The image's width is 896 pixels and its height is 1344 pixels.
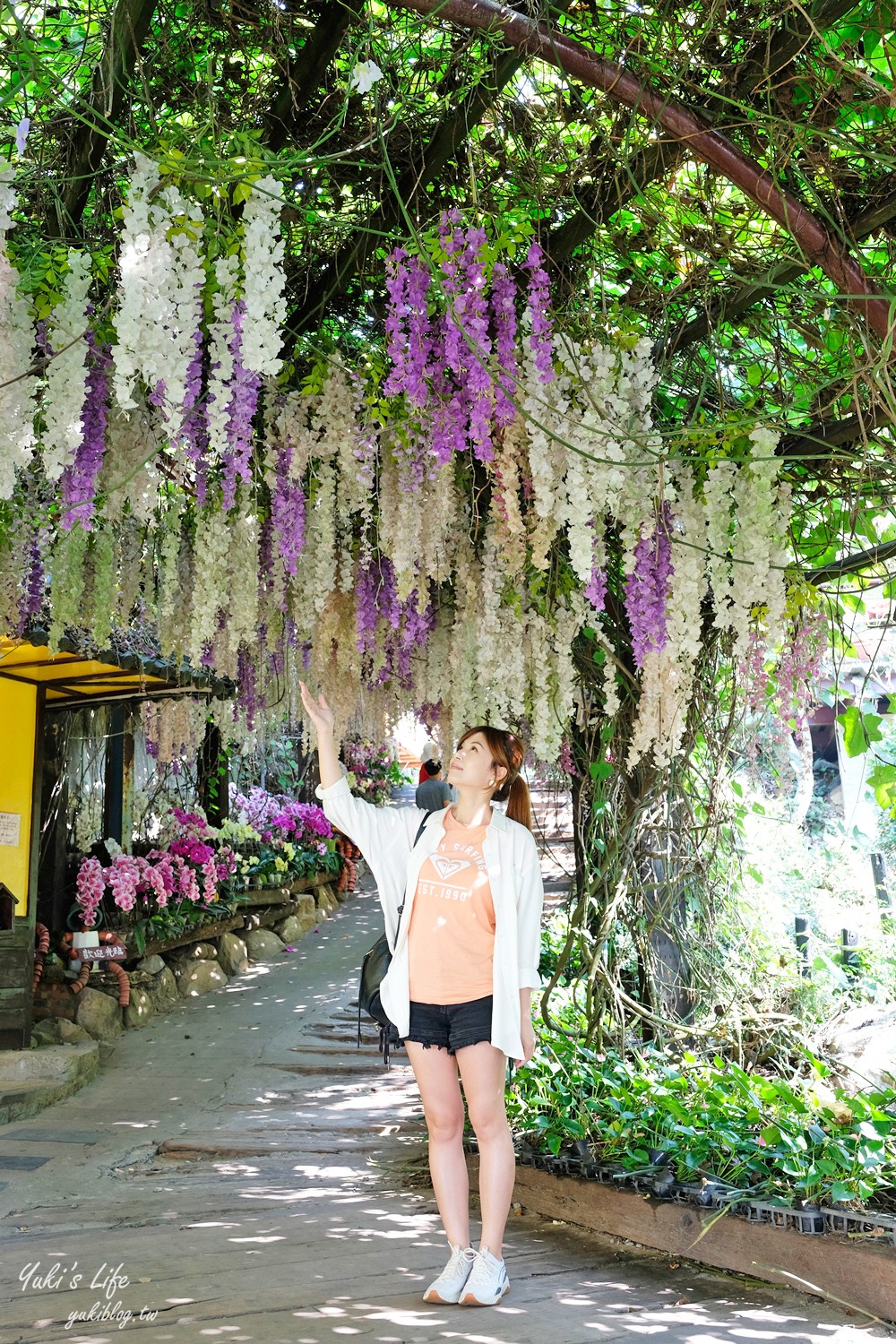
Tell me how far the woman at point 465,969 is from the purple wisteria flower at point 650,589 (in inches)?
23.3

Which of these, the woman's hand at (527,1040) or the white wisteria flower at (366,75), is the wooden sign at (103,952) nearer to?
the woman's hand at (527,1040)

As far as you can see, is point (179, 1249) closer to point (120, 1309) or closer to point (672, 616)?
point (120, 1309)

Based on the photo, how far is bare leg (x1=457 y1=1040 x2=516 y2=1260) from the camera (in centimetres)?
231

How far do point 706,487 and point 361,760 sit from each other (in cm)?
983

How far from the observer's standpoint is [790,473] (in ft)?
11.1

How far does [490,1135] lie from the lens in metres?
2.34

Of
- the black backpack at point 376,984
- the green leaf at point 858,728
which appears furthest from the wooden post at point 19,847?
the green leaf at point 858,728

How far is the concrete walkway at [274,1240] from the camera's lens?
7.26 ft

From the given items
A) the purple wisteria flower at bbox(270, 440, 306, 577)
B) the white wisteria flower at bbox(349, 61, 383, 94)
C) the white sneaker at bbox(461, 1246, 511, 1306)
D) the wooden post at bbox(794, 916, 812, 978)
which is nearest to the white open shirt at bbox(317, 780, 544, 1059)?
the white sneaker at bbox(461, 1246, 511, 1306)

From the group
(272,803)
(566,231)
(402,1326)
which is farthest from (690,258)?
(272,803)

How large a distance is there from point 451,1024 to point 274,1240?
103cm

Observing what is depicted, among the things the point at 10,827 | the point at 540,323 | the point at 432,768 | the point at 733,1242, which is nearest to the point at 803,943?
the point at 432,768

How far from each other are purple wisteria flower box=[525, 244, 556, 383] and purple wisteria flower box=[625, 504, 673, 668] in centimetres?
53

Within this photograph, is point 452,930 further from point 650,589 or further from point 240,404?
point 240,404
